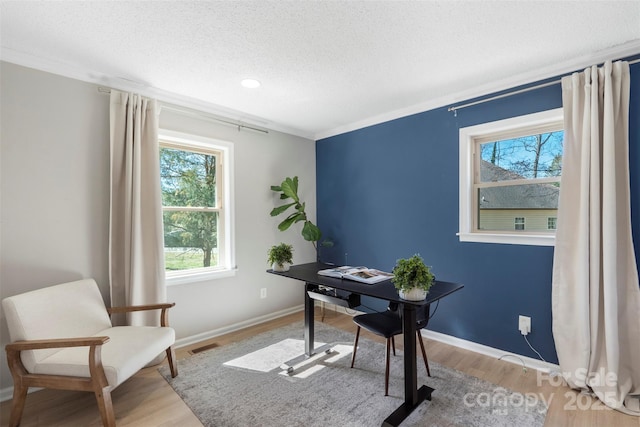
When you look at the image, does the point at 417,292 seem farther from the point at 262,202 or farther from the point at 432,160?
the point at 262,202

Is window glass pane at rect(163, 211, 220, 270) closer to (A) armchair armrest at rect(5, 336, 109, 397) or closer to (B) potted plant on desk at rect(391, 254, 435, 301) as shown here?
(A) armchair armrest at rect(5, 336, 109, 397)

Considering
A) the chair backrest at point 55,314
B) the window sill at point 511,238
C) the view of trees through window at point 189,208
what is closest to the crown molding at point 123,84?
the view of trees through window at point 189,208

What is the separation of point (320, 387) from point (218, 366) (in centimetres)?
92

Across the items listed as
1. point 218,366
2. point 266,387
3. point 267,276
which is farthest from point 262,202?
point 266,387

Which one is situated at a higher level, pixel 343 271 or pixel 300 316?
pixel 343 271

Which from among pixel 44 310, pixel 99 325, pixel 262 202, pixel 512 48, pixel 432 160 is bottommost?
pixel 99 325

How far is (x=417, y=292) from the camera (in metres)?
1.64

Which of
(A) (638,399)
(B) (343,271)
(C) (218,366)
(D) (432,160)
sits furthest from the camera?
(D) (432,160)

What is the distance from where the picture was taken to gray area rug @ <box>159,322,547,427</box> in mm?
1825

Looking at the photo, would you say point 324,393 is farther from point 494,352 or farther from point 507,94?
point 507,94

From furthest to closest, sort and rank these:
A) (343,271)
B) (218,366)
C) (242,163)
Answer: (242,163) → (218,366) → (343,271)

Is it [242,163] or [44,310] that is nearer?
[44,310]

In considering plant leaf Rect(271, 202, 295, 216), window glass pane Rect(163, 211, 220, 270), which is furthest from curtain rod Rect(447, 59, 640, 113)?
window glass pane Rect(163, 211, 220, 270)

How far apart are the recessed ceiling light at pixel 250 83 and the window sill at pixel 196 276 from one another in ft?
6.30
